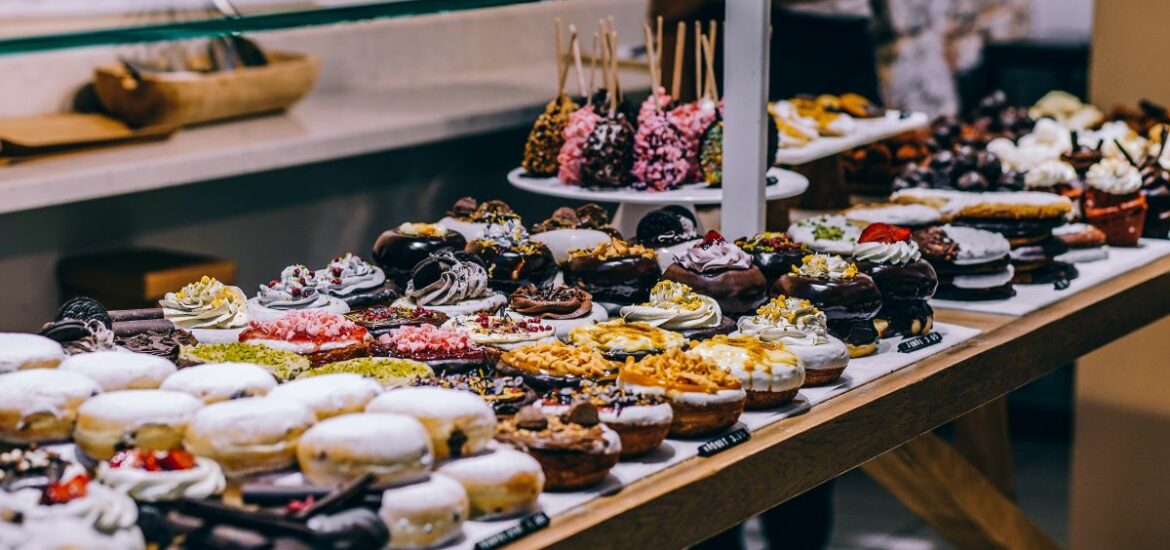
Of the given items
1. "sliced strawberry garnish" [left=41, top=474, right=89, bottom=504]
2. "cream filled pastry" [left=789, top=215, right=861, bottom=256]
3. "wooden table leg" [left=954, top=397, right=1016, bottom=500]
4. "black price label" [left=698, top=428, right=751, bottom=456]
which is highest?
"sliced strawberry garnish" [left=41, top=474, right=89, bottom=504]

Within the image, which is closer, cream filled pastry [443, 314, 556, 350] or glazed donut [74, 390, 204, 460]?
glazed donut [74, 390, 204, 460]

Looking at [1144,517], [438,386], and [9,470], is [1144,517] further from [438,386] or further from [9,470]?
[9,470]

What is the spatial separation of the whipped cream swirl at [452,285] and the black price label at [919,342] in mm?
693

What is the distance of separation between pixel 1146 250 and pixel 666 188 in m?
1.10

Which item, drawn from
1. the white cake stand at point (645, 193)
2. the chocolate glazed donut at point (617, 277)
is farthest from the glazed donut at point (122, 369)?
the white cake stand at point (645, 193)

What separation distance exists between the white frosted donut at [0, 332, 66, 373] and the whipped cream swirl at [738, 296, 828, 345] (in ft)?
3.27

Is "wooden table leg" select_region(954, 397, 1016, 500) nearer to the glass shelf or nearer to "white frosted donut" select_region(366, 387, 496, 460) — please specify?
the glass shelf

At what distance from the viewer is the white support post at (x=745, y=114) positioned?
Result: 264 cm

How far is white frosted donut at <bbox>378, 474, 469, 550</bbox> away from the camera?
161 centimetres

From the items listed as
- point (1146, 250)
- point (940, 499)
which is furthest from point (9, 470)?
point (1146, 250)

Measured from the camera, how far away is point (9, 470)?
1.64m

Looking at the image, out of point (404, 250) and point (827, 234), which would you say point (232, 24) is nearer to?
point (404, 250)

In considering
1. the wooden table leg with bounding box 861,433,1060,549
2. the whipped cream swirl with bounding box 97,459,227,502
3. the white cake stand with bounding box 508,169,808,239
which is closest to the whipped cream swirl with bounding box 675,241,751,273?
the white cake stand with bounding box 508,169,808,239

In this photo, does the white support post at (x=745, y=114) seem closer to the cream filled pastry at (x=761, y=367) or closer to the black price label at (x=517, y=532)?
the cream filled pastry at (x=761, y=367)
